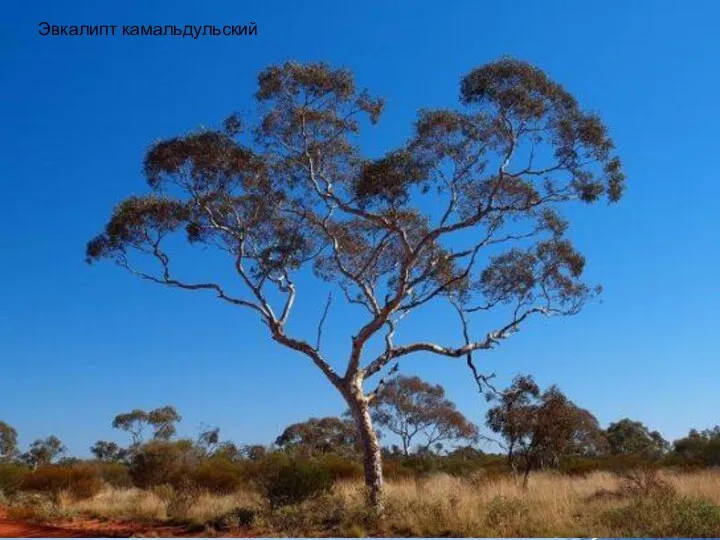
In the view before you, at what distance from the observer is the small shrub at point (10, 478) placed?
23.2 metres

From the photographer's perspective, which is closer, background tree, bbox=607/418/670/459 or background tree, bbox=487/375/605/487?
background tree, bbox=487/375/605/487

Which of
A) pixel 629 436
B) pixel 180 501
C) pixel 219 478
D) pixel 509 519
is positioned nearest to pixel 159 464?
pixel 219 478

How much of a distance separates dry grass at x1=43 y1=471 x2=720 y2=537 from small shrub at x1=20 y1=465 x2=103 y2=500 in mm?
3850

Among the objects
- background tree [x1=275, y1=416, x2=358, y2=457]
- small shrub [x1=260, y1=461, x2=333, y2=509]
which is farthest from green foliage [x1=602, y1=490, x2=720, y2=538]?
background tree [x1=275, y1=416, x2=358, y2=457]

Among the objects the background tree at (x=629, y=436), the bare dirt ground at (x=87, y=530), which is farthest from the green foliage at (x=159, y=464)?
the background tree at (x=629, y=436)

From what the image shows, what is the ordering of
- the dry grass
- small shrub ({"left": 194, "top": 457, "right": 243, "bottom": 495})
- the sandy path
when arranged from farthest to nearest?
small shrub ({"left": 194, "top": 457, "right": 243, "bottom": 495}) < the sandy path < the dry grass

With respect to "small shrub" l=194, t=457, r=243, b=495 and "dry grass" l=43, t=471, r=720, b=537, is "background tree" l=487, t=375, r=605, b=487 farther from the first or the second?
"small shrub" l=194, t=457, r=243, b=495

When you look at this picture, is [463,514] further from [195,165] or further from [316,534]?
[195,165]

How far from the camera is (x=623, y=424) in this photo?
192ft

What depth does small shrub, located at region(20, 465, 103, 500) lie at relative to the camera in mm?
24047

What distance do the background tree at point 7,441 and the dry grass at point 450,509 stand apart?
1740 inches

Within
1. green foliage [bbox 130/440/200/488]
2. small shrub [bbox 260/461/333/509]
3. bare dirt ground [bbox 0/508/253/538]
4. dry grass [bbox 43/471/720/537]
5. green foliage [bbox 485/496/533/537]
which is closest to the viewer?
green foliage [bbox 485/496/533/537]

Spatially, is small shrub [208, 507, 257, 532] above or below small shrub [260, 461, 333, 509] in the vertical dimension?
below

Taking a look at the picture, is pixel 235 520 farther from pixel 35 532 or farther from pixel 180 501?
pixel 35 532
